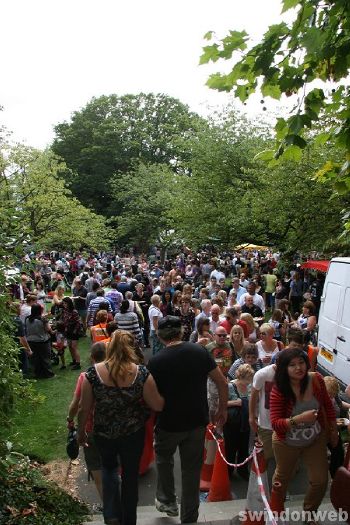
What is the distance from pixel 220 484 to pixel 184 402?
5.57 ft

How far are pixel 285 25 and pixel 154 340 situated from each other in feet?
22.4

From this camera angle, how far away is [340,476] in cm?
358

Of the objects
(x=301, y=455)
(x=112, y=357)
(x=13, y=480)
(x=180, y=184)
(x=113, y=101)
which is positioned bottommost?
(x=13, y=480)

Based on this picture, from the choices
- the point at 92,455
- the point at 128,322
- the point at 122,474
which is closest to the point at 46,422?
the point at 128,322

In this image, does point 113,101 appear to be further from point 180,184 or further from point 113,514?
point 113,514

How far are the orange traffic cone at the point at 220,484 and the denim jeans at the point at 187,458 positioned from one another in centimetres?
101

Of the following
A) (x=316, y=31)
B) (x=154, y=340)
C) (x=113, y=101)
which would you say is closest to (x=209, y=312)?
(x=154, y=340)

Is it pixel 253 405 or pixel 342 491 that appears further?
pixel 253 405

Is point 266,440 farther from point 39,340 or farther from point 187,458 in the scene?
point 39,340

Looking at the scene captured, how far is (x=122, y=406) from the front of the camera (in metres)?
3.71

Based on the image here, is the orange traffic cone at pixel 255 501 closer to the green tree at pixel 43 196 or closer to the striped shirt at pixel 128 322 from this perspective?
the striped shirt at pixel 128 322

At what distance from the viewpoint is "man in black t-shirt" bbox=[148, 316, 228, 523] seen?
389 centimetres

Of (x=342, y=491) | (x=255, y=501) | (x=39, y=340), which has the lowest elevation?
(x=39, y=340)

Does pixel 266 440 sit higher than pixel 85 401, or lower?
lower
